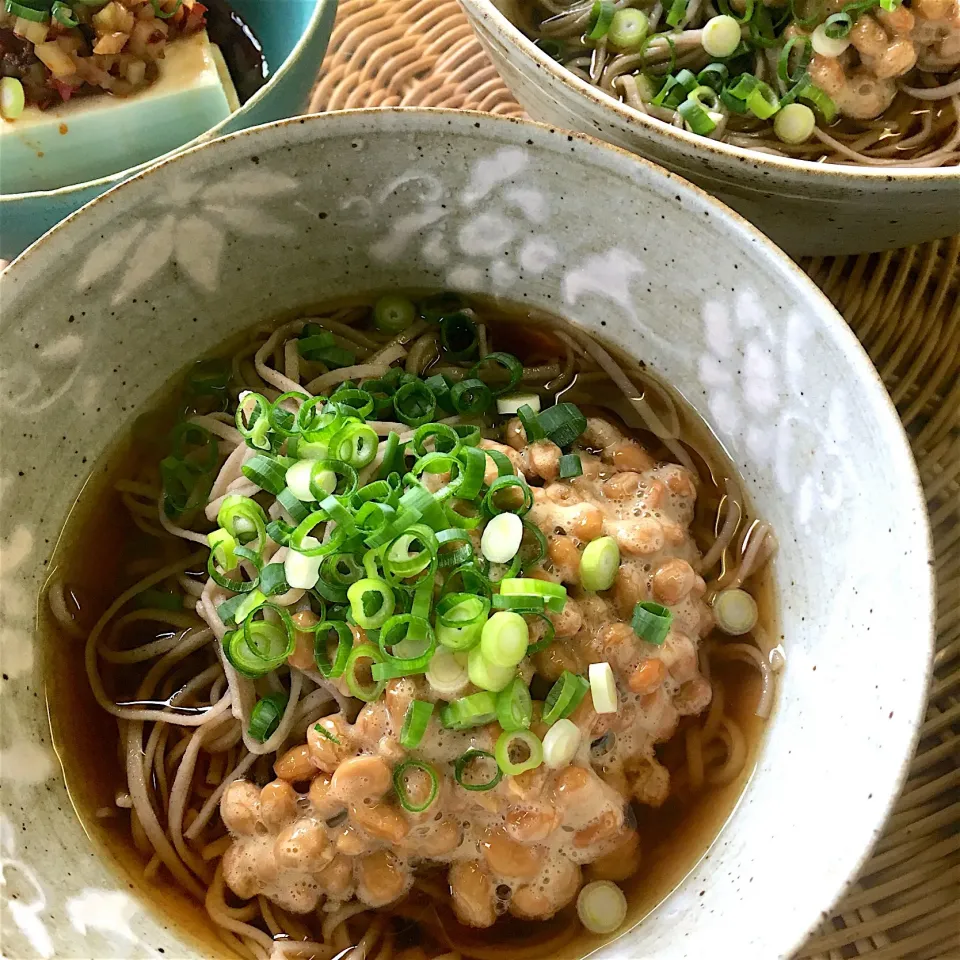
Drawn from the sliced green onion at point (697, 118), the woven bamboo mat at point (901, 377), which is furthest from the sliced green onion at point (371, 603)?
the sliced green onion at point (697, 118)

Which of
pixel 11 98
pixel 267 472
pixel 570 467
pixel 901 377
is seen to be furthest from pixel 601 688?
pixel 11 98

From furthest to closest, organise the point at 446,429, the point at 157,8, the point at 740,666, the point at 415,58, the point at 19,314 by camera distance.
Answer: the point at 415,58 → the point at 157,8 → the point at 740,666 → the point at 446,429 → the point at 19,314

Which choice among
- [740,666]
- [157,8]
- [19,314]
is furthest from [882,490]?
[157,8]

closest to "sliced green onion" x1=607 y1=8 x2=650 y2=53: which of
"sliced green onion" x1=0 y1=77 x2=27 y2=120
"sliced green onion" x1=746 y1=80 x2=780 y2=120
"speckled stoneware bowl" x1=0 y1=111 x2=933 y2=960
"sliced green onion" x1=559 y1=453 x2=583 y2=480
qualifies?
"sliced green onion" x1=746 y1=80 x2=780 y2=120

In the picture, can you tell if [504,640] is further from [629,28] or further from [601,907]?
[629,28]

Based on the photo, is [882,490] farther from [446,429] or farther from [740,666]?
[446,429]

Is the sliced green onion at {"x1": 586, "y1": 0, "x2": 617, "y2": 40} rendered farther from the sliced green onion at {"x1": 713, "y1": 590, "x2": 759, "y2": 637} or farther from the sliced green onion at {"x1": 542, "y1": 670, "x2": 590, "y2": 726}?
the sliced green onion at {"x1": 542, "y1": 670, "x2": 590, "y2": 726}
